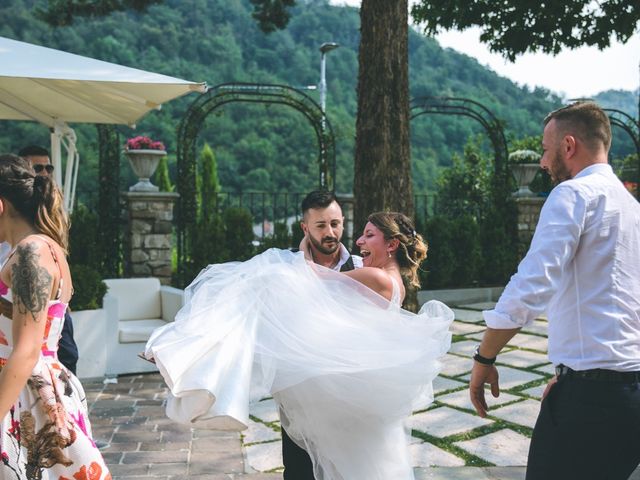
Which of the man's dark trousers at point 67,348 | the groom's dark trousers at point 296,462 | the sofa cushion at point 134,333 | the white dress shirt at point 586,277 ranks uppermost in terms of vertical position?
the white dress shirt at point 586,277

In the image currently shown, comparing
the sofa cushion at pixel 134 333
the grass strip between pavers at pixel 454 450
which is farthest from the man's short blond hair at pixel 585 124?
the sofa cushion at pixel 134 333

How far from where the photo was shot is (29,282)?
7.37 ft

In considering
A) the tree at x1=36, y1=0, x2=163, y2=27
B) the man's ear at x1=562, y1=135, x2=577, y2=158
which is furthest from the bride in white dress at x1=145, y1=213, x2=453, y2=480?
the tree at x1=36, y1=0, x2=163, y2=27

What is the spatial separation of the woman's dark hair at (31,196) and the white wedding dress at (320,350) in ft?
1.77

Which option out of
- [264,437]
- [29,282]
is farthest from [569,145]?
[264,437]

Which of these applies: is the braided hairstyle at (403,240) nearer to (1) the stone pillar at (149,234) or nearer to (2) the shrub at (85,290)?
(2) the shrub at (85,290)

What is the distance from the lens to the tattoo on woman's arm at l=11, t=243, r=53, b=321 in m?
2.23

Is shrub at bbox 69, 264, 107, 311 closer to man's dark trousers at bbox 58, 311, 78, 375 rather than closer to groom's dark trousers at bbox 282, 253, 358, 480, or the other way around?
man's dark trousers at bbox 58, 311, 78, 375

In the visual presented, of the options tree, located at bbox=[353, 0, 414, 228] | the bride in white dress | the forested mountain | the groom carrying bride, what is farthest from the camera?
the forested mountain

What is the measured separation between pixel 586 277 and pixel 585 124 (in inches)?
21.4

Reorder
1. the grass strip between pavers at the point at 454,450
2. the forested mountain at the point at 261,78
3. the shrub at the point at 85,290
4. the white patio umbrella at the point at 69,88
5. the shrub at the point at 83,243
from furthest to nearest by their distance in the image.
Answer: the forested mountain at the point at 261,78 < the shrub at the point at 83,243 < the shrub at the point at 85,290 < the white patio umbrella at the point at 69,88 < the grass strip between pavers at the point at 454,450

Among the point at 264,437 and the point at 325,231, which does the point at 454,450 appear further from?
the point at 325,231

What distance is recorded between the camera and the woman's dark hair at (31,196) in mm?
2412

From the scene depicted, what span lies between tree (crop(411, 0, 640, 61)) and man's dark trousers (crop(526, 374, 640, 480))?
8.91 metres
